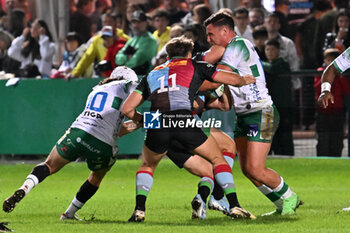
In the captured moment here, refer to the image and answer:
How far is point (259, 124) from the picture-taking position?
1251cm

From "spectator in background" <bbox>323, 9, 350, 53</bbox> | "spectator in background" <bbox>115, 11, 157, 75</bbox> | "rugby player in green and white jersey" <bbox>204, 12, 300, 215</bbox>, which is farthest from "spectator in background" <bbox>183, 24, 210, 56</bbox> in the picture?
"rugby player in green and white jersey" <bbox>204, 12, 300, 215</bbox>

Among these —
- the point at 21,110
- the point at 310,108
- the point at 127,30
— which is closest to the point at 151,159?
the point at 310,108

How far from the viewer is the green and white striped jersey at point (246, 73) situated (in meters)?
12.3

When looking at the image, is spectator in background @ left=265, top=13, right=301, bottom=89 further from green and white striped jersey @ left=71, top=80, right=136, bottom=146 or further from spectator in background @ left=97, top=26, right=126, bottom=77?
green and white striped jersey @ left=71, top=80, right=136, bottom=146

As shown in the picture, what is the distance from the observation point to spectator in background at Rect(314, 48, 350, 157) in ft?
62.1

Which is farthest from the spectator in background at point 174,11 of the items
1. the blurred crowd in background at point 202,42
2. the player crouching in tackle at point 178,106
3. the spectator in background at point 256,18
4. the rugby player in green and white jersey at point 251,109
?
the player crouching in tackle at point 178,106

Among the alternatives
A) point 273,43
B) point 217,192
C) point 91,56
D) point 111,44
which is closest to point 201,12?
point 273,43

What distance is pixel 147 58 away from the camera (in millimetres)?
20047

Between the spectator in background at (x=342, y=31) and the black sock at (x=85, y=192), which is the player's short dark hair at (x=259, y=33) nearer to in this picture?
the spectator in background at (x=342, y=31)

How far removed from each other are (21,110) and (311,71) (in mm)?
5313

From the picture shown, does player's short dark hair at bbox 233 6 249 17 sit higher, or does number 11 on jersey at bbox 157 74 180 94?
number 11 on jersey at bbox 157 74 180 94

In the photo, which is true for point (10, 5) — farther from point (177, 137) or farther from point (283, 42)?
point (177, 137)

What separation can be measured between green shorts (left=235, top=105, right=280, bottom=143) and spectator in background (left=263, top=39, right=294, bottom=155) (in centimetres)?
691

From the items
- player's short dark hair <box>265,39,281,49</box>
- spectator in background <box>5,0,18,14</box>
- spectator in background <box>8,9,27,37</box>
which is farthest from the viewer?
spectator in background <box>5,0,18,14</box>
